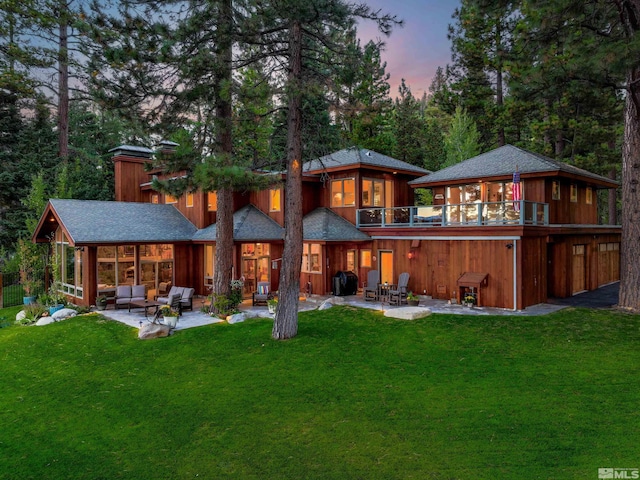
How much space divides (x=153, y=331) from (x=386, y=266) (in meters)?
10.1

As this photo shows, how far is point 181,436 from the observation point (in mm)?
5758

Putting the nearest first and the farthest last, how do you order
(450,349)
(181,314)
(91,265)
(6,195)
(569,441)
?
(569,441) < (450,349) < (181,314) < (91,265) < (6,195)

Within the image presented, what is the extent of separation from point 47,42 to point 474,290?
26.4m

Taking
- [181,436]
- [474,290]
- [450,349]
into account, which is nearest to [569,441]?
[450,349]

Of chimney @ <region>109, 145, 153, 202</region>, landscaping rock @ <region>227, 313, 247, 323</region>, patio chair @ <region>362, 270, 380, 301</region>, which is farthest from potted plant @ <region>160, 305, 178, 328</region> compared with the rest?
chimney @ <region>109, 145, 153, 202</region>

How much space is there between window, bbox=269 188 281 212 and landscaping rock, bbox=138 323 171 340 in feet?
30.5

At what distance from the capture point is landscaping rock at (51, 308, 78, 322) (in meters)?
13.7

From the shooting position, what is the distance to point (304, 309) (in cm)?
1400

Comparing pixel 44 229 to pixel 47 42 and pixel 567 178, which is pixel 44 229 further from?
pixel 567 178

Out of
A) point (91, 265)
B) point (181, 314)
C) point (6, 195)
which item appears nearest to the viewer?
point (181, 314)

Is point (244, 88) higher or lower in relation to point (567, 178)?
higher

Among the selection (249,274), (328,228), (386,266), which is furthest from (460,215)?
(249,274)

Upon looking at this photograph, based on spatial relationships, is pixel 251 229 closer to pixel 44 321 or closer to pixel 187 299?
pixel 187 299

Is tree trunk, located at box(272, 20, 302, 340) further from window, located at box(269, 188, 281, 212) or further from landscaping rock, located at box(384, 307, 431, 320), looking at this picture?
window, located at box(269, 188, 281, 212)
